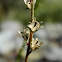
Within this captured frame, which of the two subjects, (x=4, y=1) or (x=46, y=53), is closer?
(x=46, y=53)

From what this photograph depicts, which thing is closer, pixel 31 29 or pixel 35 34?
pixel 31 29

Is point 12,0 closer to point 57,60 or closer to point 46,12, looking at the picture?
point 46,12

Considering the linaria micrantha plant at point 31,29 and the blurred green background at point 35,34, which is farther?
the blurred green background at point 35,34

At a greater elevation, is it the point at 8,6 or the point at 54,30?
the point at 8,6

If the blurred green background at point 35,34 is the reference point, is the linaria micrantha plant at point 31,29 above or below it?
below

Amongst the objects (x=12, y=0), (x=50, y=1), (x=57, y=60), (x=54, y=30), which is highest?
(x=12, y=0)

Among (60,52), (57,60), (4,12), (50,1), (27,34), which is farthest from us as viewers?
(4,12)

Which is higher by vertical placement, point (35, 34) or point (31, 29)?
point (35, 34)

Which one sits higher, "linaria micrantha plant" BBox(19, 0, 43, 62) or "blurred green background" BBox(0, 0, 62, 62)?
"blurred green background" BBox(0, 0, 62, 62)

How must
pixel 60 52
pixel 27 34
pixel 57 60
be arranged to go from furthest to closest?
pixel 60 52 → pixel 57 60 → pixel 27 34

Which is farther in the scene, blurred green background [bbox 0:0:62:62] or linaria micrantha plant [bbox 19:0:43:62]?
blurred green background [bbox 0:0:62:62]

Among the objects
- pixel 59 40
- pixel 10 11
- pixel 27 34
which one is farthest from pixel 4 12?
pixel 27 34
